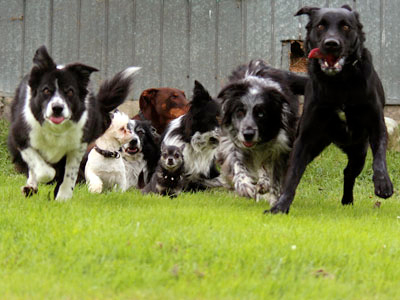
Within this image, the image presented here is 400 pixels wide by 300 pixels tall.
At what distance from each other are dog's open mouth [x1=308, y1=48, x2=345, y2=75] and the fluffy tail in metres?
2.25

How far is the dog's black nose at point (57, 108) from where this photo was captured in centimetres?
548

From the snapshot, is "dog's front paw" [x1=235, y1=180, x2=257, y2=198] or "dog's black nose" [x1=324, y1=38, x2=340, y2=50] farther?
"dog's front paw" [x1=235, y1=180, x2=257, y2=198]

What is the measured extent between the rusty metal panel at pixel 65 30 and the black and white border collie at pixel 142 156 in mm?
4292

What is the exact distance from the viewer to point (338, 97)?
238 inches

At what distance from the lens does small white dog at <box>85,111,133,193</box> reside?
778 cm

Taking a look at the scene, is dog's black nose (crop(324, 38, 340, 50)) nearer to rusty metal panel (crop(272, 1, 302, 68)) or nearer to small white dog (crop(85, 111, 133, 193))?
small white dog (crop(85, 111, 133, 193))

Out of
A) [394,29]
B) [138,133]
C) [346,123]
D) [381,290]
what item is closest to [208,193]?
[138,133]

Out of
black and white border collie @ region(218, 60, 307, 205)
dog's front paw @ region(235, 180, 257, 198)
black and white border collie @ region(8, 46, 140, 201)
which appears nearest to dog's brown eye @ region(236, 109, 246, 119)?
black and white border collie @ region(218, 60, 307, 205)

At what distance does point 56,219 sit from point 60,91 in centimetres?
120

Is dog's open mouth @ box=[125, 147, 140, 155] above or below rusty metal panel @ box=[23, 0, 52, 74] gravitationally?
below

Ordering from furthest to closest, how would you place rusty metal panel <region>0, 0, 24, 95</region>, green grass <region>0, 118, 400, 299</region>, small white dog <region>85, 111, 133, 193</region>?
rusty metal panel <region>0, 0, 24, 95</region> → small white dog <region>85, 111, 133, 193</region> → green grass <region>0, 118, 400, 299</region>

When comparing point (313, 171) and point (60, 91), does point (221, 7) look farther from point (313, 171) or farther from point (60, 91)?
point (60, 91)

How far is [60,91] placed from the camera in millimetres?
5637

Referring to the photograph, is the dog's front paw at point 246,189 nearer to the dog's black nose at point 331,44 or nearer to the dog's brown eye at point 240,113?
the dog's brown eye at point 240,113
